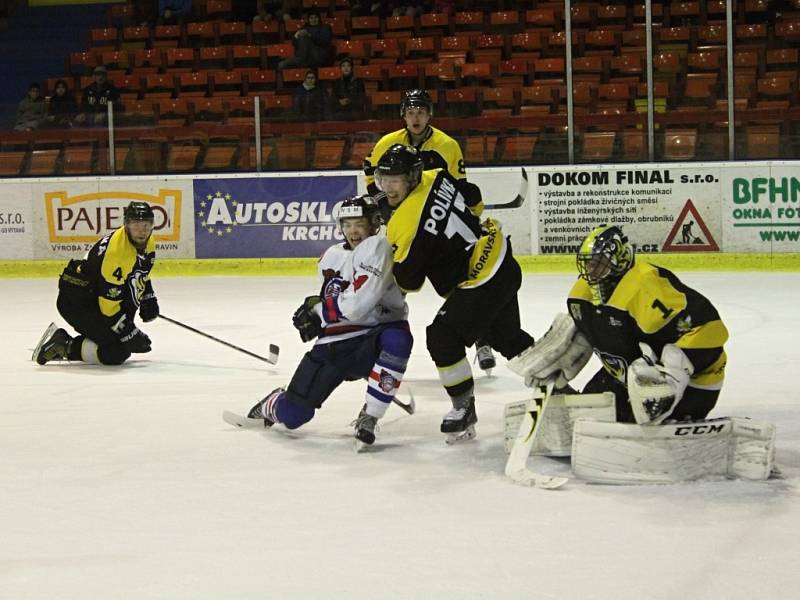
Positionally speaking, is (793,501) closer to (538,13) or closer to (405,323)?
(405,323)

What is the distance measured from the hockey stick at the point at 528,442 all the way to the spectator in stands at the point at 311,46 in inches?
376

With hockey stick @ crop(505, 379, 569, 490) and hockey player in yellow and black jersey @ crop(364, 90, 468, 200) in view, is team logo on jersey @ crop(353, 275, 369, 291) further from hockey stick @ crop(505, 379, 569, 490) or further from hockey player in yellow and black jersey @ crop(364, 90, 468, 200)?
hockey player in yellow and black jersey @ crop(364, 90, 468, 200)

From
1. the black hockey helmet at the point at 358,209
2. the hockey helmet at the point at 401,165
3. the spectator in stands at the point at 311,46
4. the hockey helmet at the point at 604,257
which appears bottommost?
the hockey helmet at the point at 604,257

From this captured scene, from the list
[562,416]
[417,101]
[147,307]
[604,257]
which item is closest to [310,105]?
[147,307]

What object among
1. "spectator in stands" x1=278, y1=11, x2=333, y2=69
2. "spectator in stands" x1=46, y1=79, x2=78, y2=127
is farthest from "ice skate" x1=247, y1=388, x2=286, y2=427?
"spectator in stands" x1=278, y1=11, x2=333, y2=69

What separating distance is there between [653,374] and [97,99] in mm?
9917

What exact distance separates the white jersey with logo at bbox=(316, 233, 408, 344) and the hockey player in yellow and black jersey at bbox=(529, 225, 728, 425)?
80 cm

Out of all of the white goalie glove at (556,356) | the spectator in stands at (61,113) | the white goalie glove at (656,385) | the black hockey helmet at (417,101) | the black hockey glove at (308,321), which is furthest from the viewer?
the spectator in stands at (61,113)

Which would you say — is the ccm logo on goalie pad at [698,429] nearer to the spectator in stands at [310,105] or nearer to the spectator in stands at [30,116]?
the spectator in stands at [310,105]

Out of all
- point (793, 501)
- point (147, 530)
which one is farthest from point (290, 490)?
point (793, 501)

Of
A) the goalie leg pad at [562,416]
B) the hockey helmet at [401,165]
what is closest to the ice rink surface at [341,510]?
the goalie leg pad at [562,416]

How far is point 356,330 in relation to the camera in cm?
443

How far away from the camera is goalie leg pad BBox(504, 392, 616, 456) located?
392 cm

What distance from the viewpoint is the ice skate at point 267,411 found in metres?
4.57
